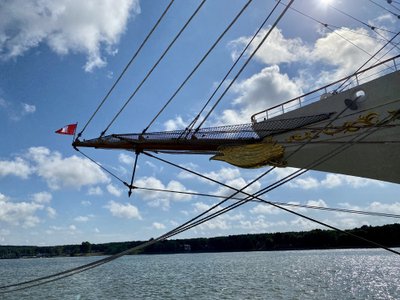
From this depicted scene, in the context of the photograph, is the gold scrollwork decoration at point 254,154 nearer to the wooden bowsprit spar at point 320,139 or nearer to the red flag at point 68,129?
the wooden bowsprit spar at point 320,139

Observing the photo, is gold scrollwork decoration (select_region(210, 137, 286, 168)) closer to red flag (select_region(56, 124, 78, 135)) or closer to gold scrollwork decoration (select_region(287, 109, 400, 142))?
gold scrollwork decoration (select_region(287, 109, 400, 142))

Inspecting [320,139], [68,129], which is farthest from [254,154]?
[68,129]

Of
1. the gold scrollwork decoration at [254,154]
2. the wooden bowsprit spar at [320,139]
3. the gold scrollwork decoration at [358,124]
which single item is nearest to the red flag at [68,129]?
the wooden bowsprit spar at [320,139]

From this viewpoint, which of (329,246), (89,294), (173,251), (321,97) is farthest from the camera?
(173,251)

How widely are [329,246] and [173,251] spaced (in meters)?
89.0

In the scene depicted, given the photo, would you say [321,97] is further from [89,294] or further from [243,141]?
[89,294]

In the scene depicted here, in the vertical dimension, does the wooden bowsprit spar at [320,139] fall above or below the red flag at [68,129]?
below

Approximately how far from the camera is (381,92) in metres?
7.64

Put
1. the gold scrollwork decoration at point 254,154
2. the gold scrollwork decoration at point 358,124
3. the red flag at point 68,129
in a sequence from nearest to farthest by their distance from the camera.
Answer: the gold scrollwork decoration at point 358,124 < the gold scrollwork decoration at point 254,154 < the red flag at point 68,129

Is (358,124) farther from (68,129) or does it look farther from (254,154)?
(68,129)

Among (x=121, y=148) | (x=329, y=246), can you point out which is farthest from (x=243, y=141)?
(x=329, y=246)

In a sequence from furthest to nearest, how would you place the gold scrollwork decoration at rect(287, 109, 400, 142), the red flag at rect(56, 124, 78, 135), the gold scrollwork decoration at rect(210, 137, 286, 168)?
the red flag at rect(56, 124, 78, 135) < the gold scrollwork decoration at rect(210, 137, 286, 168) < the gold scrollwork decoration at rect(287, 109, 400, 142)

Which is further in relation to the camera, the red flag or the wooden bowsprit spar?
the red flag

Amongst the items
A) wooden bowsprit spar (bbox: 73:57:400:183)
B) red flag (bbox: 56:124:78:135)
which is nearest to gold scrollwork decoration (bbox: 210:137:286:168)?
wooden bowsprit spar (bbox: 73:57:400:183)
